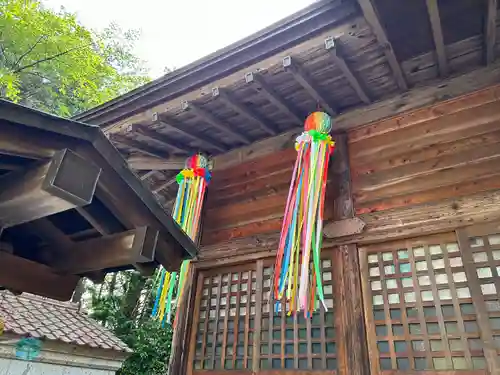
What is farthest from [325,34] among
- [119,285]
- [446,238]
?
[119,285]

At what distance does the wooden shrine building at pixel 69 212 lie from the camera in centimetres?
159

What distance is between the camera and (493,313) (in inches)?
104

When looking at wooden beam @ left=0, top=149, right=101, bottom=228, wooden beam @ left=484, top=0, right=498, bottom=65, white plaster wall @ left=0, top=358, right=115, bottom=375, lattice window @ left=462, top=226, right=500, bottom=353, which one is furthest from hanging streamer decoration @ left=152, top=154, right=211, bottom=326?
white plaster wall @ left=0, top=358, right=115, bottom=375

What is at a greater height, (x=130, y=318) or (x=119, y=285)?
(x=119, y=285)

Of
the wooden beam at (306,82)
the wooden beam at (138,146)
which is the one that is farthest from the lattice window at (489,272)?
the wooden beam at (138,146)

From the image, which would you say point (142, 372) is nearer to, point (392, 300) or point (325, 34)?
point (392, 300)

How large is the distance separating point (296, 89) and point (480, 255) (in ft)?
7.61

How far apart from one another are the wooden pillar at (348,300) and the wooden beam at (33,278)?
2272mm

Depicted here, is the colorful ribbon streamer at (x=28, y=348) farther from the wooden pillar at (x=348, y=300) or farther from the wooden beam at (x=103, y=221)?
the wooden pillar at (x=348, y=300)

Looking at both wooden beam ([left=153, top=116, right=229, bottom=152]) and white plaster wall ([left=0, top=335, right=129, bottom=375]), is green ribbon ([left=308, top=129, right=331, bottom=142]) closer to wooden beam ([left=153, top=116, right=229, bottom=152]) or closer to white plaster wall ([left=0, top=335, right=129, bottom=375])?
wooden beam ([left=153, top=116, right=229, bottom=152])

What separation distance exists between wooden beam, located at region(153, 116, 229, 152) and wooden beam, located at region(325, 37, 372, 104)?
195 centimetres

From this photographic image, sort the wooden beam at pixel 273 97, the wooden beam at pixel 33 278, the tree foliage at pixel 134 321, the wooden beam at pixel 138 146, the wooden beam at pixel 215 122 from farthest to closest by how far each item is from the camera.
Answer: the tree foliage at pixel 134 321 → the wooden beam at pixel 138 146 → the wooden beam at pixel 215 122 → the wooden beam at pixel 273 97 → the wooden beam at pixel 33 278

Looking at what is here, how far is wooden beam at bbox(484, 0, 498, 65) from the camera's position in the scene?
2.70 meters

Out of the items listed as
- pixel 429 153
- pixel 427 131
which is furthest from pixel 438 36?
pixel 429 153
